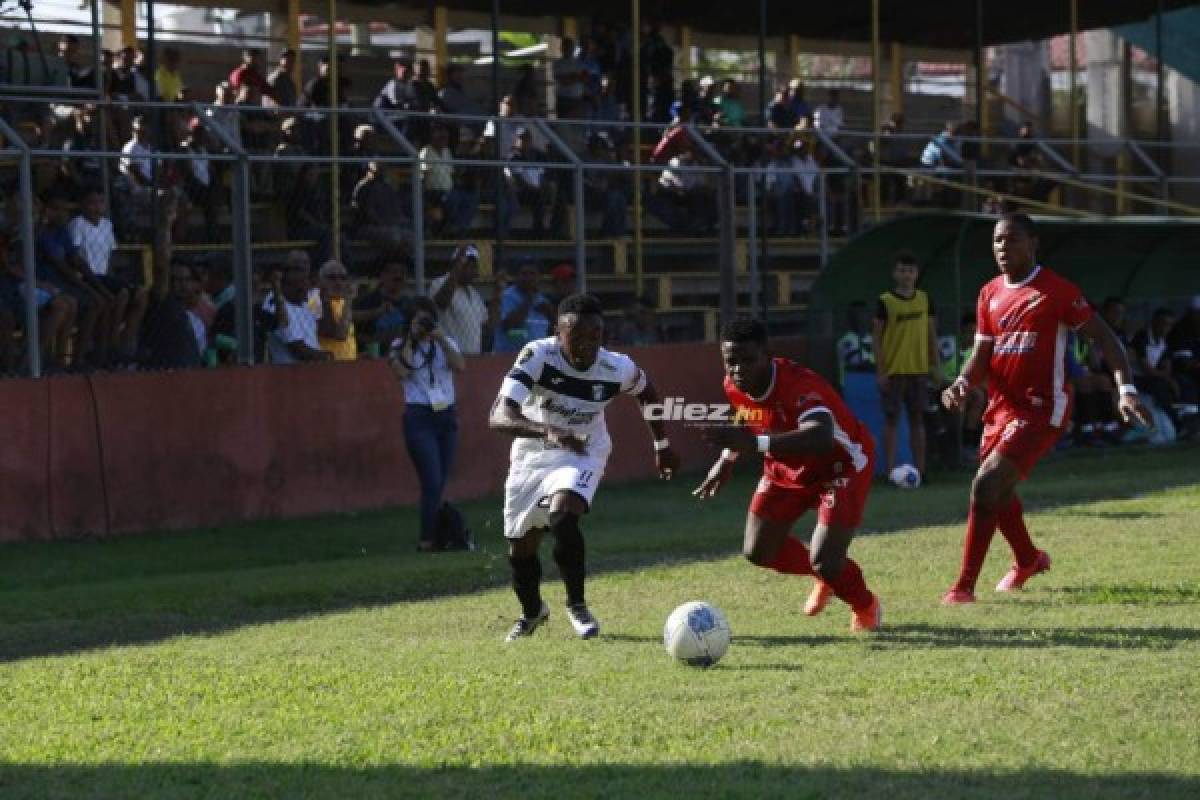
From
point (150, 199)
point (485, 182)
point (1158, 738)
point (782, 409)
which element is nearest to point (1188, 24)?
point (485, 182)

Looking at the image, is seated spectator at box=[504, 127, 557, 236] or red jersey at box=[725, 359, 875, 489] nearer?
red jersey at box=[725, 359, 875, 489]

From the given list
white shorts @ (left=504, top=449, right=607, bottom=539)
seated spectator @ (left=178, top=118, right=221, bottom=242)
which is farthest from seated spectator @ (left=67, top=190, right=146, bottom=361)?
white shorts @ (left=504, top=449, right=607, bottom=539)

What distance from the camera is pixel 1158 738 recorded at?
7961 mm

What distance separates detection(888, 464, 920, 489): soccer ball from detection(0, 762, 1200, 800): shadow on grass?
512 inches

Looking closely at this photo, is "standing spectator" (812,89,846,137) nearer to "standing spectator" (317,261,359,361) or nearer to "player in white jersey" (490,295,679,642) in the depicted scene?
"standing spectator" (317,261,359,361)

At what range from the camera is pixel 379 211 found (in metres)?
18.8

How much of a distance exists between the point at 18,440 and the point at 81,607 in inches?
135

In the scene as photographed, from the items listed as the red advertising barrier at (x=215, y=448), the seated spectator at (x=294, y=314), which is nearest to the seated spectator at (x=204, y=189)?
the seated spectator at (x=294, y=314)

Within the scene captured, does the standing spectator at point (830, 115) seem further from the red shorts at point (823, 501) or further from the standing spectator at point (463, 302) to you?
the red shorts at point (823, 501)

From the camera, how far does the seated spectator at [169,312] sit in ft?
56.3

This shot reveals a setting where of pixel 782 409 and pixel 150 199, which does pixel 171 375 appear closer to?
pixel 150 199

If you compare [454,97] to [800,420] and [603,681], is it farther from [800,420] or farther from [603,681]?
[603,681]

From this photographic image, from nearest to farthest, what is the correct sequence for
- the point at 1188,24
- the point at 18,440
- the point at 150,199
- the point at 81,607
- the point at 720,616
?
the point at 720,616
the point at 81,607
the point at 18,440
the point at 150,199
the point at 1188,24

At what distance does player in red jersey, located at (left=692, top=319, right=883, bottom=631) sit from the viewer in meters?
10.8
